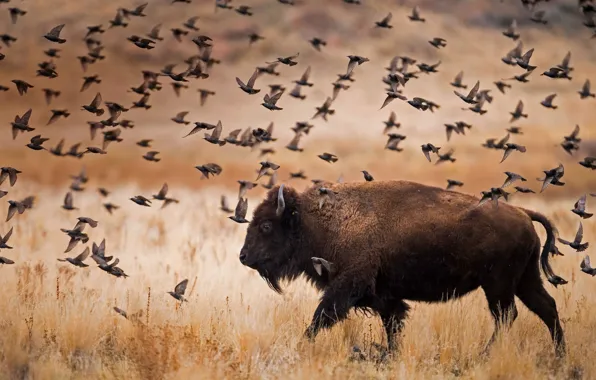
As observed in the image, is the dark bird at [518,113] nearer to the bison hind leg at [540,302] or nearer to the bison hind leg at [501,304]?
the bison hind leg at [540,302]

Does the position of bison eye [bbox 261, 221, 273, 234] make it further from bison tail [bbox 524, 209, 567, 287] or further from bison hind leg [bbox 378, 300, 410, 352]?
bison tail [bbox 524, 209, 567, 287]

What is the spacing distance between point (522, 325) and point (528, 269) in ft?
2.43

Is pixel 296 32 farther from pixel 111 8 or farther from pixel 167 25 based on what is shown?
pixel 111 8

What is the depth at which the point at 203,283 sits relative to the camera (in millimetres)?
11844

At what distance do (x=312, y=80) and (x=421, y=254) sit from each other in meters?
64.4

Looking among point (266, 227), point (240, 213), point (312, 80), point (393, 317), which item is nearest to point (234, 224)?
point (240, 213)

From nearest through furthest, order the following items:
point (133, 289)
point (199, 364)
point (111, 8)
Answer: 1. point (199, 364)
2. point (133, 289)
3. point (111, 8)

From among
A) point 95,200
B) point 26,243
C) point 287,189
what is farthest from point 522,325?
point 95,200

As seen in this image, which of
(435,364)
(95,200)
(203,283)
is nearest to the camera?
(435,364)

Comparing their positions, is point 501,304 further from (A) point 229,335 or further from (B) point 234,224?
(B) point 234,224

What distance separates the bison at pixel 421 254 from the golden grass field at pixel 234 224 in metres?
0.34

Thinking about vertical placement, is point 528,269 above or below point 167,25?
above

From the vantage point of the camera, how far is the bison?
8391mm

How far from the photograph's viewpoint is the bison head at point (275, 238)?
910 cm
